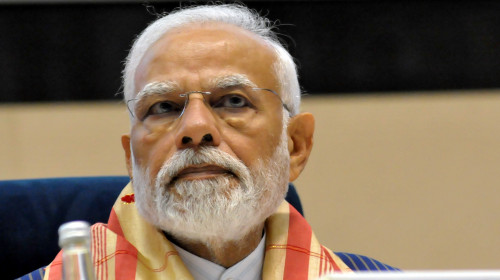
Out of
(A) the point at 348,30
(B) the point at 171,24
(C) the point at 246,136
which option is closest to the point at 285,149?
(C) the point at 246,136

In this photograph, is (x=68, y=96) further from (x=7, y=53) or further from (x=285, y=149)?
(x=285, y=149)

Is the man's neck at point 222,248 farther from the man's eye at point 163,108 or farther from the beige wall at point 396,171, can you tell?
the beige wall at point 396,171

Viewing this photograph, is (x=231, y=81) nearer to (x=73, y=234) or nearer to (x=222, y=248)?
(x=222, y=248)

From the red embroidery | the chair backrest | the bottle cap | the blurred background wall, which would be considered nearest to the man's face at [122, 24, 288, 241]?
the red embroidery

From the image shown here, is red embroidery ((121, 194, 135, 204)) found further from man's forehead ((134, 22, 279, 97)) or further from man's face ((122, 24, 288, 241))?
man's forehead ((134, 22, 279, 97))

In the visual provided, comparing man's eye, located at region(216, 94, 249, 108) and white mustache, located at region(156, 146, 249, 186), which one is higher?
man's eye, located at region(216, 94, 249, 108)

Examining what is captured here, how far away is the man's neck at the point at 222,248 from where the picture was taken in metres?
1.57

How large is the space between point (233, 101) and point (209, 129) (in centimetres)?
11

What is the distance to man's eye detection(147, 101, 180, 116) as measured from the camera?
5.05ft

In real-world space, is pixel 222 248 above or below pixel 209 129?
below

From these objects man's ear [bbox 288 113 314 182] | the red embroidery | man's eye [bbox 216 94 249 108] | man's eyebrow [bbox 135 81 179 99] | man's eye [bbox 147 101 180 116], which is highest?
man's eyebrow [bbox 135 81 179 99]

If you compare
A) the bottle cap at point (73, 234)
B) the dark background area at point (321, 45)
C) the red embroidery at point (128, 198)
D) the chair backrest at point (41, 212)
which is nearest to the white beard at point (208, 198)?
the red embroidery at point (128, 198)

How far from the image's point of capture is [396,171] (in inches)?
108

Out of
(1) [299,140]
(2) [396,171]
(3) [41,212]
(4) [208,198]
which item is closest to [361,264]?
(1) [299,140]
